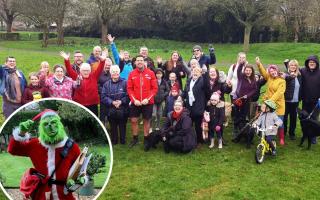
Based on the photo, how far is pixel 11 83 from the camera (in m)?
8.26

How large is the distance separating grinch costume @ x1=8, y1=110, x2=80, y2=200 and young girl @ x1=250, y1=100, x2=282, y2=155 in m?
6.33

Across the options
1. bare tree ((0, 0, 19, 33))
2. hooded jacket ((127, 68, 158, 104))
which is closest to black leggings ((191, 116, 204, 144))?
hooded jacket ((127, 68, 158, 104))

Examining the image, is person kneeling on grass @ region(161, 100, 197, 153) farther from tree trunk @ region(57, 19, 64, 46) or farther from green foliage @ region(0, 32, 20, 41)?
green foliage @ region(0, 32, 20, 41)

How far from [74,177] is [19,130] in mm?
509

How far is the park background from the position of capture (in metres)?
7.26

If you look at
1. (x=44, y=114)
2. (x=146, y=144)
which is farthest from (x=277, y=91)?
(x=44, y=114)

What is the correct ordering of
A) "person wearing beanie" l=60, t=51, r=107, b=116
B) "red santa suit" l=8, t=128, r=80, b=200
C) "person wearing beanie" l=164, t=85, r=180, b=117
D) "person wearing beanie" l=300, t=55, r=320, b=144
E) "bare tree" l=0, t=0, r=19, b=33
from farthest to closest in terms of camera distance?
"bare tree" l=0, t=0, r=19, b=33 → "person wearing beanie" l=164, t=85, r=180, b=117 → "person wearing beanie" l=300, t=55, r=320, b=144 → "person wearing beanie" l=60, t=51, r=107, b=116 → "red santa suit" l=8, t=128, r=80, b=200

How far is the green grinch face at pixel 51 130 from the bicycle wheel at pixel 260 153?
19.8ft

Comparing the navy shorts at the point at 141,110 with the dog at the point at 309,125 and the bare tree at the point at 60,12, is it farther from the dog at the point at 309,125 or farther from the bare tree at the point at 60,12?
the bare tree at the point at 60,12

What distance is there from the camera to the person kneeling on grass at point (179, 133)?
8.89 metres

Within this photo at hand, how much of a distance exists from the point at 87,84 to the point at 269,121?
3.77 metres

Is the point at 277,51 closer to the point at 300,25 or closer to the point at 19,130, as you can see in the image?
the point at 300,25

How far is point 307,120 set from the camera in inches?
361

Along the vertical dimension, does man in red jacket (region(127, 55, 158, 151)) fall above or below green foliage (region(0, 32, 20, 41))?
below
